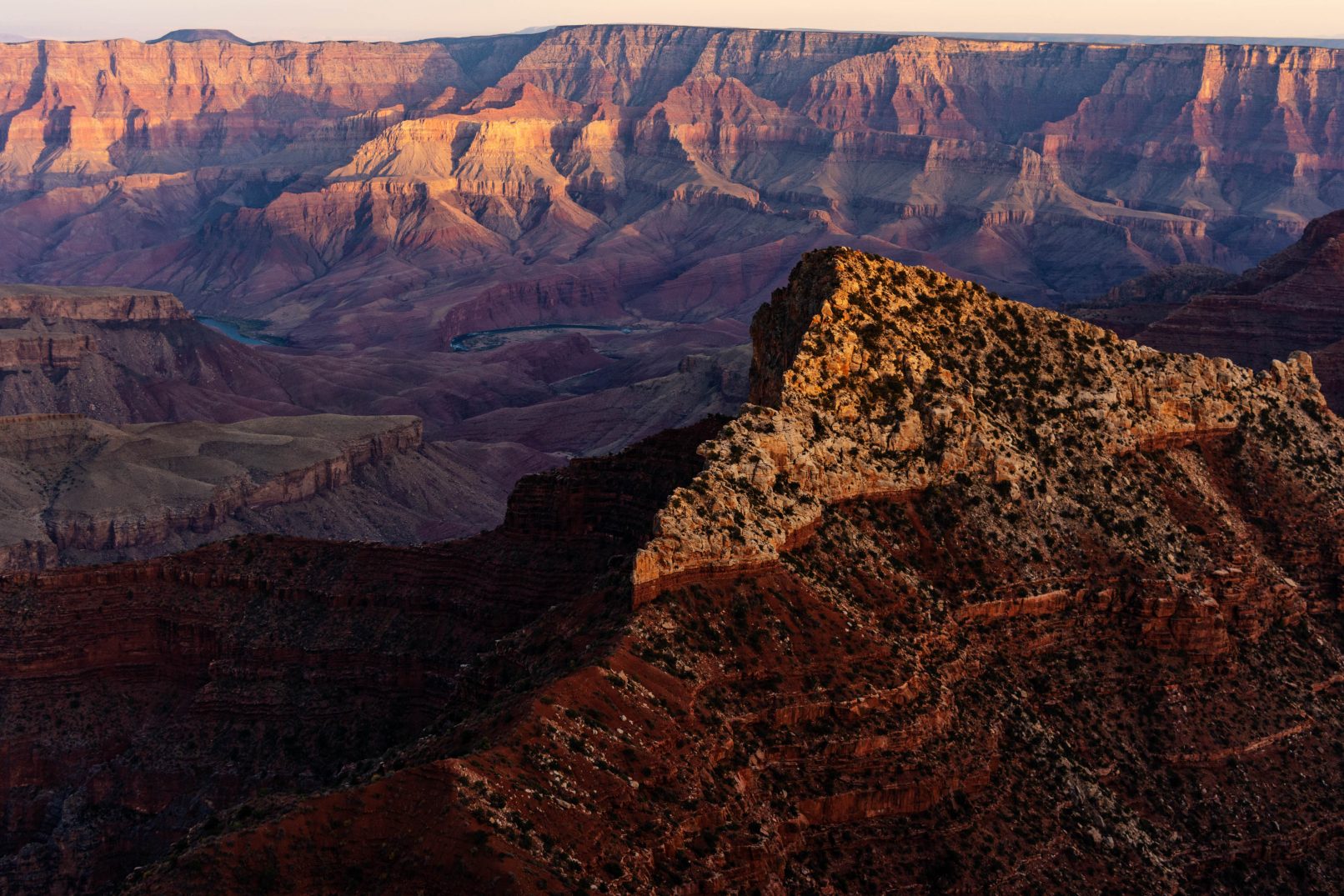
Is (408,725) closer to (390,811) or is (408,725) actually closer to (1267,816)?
(390,811)

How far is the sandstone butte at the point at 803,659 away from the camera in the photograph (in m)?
48.8

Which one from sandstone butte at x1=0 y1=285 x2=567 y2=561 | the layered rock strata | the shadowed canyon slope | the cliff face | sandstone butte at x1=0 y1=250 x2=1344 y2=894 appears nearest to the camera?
sandstone butte at x1=0 y1=250 x2=1344 y2=894

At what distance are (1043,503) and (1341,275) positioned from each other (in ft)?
373

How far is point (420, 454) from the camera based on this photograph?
184 m

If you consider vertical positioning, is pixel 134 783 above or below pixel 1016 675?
below

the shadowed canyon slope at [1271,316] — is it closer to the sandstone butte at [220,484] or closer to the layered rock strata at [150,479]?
the sandstone butte at [220,484]

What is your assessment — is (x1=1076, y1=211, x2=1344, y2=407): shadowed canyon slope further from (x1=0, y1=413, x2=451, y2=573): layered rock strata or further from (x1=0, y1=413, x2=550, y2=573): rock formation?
(x1=0, y1=413, x2=451, y2=573): layered rock strata

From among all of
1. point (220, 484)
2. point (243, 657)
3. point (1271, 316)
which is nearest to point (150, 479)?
point (220, 484)

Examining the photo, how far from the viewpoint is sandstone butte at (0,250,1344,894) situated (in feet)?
160

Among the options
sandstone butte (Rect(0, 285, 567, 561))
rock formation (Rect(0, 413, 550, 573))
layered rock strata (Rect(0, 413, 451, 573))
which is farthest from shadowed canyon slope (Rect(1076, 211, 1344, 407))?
layered rock strata (Rect(0, 413, 451, 573))

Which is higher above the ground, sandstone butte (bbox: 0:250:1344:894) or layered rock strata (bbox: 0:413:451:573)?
sandstone butte (bbox: 0:250:1344:894)

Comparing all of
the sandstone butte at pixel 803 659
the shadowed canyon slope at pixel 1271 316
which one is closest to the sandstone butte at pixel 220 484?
the sandstone butte at pixel 803 659

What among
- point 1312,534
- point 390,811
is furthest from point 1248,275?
point 390,811

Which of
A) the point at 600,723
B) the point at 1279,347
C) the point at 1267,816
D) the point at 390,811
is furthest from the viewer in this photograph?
the point at 1279,347
